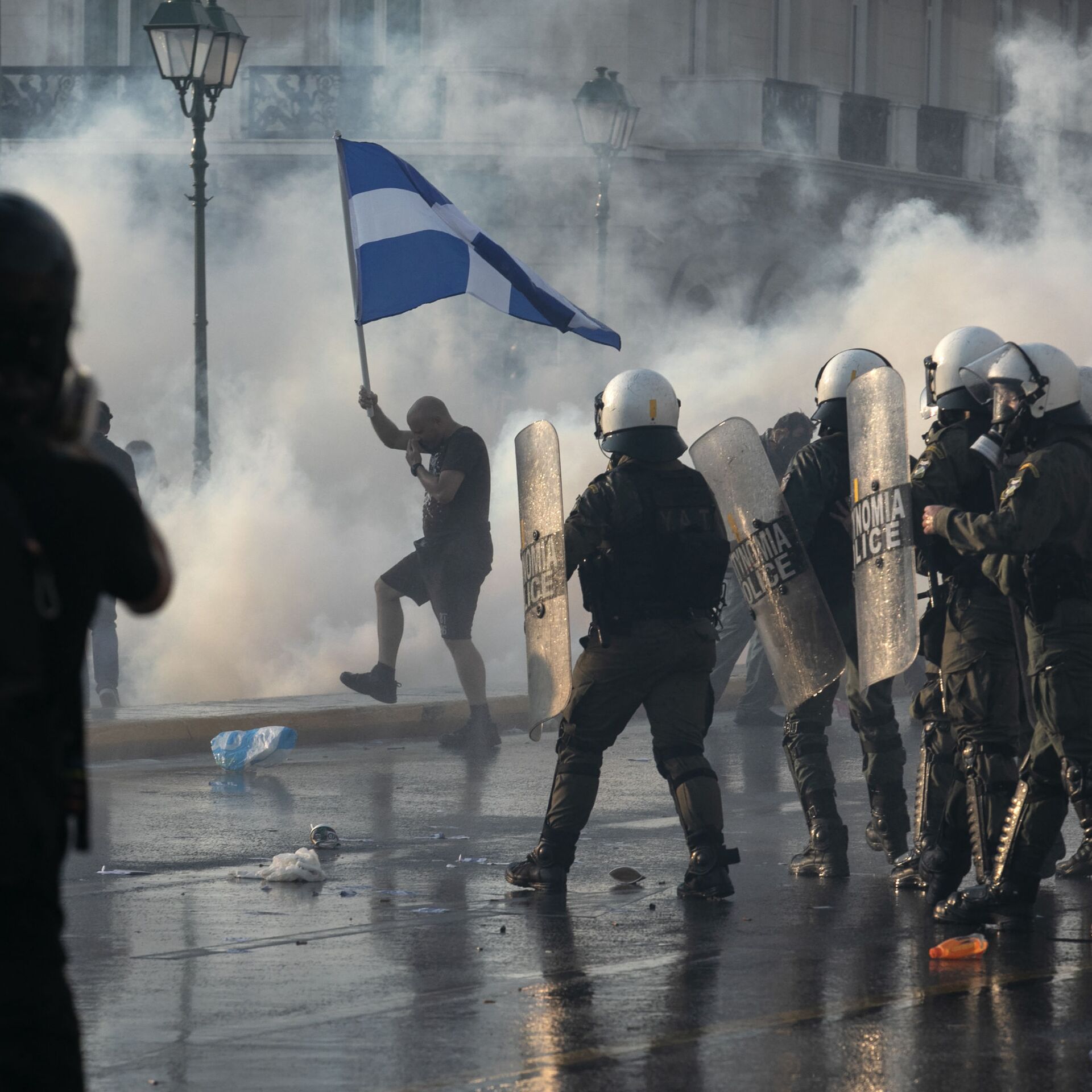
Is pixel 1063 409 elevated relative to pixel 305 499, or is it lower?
lower

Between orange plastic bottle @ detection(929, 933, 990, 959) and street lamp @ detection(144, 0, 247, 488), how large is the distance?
8.25 metres

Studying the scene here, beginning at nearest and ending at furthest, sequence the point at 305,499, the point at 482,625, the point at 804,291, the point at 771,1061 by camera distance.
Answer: the point at 771,1061 → the point at 482,625 → the point at 305,499 → the point at 804,291

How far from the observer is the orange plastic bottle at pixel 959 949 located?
17.4ft

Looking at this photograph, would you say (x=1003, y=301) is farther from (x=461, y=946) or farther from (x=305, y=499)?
(x=461, y=946)

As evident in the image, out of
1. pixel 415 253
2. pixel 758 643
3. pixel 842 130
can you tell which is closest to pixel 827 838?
pixel 415 253

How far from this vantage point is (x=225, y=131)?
73.0 ft

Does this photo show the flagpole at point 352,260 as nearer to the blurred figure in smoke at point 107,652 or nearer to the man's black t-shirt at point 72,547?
the blurred figure in smoke at point 107,652

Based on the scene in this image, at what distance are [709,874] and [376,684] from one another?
4483 millimetres

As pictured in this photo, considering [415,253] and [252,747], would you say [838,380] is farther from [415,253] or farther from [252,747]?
[252,747]

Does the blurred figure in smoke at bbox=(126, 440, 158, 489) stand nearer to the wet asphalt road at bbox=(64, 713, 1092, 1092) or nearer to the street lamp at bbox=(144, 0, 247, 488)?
the street lamp at bbox=(144, 0, 247, 488)

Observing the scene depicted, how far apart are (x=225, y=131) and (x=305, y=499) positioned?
717 centimetres

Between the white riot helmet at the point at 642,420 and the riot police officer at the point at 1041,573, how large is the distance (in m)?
0.85

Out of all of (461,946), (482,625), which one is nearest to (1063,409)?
(461,946)

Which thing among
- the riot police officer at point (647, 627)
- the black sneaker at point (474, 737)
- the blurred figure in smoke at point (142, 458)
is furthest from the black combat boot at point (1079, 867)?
the blurred figure in smoke at point (142, 458)
